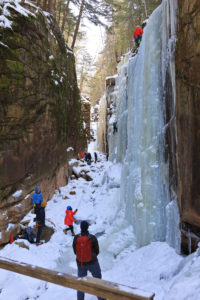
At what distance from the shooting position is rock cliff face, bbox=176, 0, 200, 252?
178 inches

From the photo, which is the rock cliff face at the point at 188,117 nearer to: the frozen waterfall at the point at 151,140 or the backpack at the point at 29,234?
the frozen waterfall at the point at 151,140

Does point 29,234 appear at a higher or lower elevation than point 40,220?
lower

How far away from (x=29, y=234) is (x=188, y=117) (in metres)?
6.21

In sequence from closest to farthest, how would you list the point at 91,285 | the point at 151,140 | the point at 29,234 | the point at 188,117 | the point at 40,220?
the point at 91,285 < the point at 188,117 < the point at 151,140 < the point at 40,220 < the point at 29,234

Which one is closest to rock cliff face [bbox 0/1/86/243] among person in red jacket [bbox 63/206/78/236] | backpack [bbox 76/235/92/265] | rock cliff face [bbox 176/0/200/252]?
person in red jacket [bbox 63/206/78/236]

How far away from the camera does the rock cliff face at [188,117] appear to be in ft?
14.8

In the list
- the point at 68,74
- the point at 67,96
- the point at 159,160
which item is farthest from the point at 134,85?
the point at 68,74

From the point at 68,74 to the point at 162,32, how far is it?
29.9ft

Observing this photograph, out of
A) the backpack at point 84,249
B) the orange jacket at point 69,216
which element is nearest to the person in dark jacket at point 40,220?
the orange jacket at point 69,216

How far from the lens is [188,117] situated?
4750 millimetres

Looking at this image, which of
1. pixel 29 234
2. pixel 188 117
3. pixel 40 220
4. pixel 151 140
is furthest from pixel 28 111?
pixel 188 117

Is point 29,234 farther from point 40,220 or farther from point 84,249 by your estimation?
point 84,249

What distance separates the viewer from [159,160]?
6.71m

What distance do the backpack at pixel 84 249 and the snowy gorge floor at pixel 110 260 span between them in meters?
1.18
